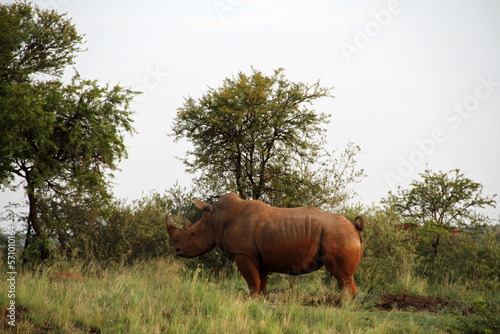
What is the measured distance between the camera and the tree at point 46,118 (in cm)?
1485

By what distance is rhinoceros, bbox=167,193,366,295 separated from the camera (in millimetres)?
9211

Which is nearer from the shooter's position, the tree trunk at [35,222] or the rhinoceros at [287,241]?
the rhinoceros at [287,241]

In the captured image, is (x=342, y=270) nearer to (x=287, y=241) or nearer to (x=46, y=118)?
(x=287, y=241)

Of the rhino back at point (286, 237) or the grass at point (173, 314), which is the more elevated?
the rhino back at point (286, 237)

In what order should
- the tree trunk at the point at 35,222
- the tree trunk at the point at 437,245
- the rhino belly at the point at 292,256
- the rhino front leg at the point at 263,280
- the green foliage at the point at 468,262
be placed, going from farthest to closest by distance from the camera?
the tree trunk at the point at 437,245
the tree trunk at the point at 35,222
the green foliage at the point at 468,262
the rhino front leg at the point at 263,280
the rhino belly at the point at 292,256

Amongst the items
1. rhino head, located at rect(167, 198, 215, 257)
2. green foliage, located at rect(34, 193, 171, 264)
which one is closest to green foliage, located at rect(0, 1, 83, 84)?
green foliage, located at rect(34, 193, 171, 264)

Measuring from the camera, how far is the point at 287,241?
361 inches

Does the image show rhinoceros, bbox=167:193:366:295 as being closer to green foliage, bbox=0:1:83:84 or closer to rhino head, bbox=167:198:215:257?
rhino head, bbox=167:198:215:257

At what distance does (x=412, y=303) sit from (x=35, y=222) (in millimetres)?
11475

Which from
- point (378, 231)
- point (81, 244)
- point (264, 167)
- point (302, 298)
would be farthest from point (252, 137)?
point (302, 298)

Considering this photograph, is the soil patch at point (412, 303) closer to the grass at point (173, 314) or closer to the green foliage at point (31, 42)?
the grass at point (173, 314)

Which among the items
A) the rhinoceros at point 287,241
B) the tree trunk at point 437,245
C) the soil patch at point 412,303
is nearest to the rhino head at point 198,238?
the rhinoceros at point 287,241

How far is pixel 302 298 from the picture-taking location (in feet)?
30.8

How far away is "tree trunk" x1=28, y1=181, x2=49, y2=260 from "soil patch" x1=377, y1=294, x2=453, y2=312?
10.1 metres
